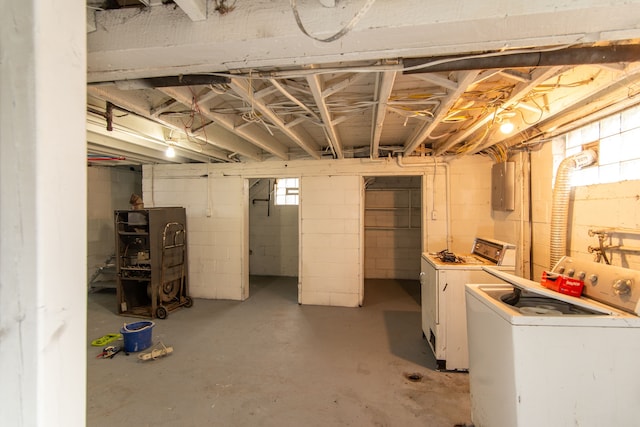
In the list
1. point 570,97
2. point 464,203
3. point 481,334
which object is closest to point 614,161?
point 570,97

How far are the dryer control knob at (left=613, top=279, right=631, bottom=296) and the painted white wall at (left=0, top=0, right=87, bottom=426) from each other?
2200 millimetres

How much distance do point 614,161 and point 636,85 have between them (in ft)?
1.77

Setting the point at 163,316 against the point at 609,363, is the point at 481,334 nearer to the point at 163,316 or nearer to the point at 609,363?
the point at 609,363

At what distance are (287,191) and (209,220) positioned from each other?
1954 mm

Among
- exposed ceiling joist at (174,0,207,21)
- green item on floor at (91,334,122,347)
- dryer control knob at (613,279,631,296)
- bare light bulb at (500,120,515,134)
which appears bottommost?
green item on floor at (91,334,122,347)

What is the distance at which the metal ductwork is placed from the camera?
2.22 meters

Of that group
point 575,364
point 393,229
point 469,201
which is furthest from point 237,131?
point 393,229

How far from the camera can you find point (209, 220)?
4.43m

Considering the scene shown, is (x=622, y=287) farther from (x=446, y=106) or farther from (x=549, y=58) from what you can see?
(x=446, y=106)

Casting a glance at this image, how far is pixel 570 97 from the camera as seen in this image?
1.86 m

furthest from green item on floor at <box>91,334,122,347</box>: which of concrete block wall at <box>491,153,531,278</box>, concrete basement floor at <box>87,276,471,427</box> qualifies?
concrete block wall at <box>491,153,531,278</box>

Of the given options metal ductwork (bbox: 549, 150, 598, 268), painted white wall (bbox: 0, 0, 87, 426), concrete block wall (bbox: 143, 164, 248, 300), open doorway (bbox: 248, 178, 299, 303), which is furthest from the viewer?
open doorway (bbox: 248, 178, 299, 303)

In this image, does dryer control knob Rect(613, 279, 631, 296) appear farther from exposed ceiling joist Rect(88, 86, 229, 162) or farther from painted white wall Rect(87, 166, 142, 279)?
painted white wall Rect(87, 166, 142, 279)

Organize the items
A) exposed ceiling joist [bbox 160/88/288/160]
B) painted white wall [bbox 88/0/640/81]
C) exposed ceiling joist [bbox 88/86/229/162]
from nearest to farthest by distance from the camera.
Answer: painted white wall [bbox 88/0/640/81], exposed ceiling joist [bbox 88/86/229/162], exposed ceiling joist [bbox 160/88/288/160]
